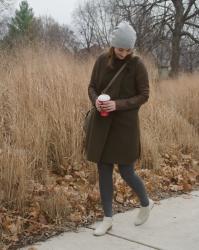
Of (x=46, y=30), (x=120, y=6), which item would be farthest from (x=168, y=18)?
(x=46, y=30)

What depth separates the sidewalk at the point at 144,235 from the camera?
153 inches

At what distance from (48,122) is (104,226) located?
2156 mm

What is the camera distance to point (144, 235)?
13.6 feet

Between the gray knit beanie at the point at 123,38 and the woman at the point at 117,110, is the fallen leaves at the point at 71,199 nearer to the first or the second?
the woman at the point at 117,110

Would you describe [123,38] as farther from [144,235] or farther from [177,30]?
[177,30]

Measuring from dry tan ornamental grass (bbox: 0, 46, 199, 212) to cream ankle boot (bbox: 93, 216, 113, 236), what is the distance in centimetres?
76

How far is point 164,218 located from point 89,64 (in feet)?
13.6

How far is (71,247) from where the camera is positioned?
385 centimetres

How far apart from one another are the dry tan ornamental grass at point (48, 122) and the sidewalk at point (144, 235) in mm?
672

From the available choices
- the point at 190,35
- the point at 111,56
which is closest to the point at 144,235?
the point at 111,56

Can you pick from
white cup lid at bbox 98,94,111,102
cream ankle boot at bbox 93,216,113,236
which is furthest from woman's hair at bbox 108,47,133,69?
cream ankle boot at bbox 93,216,113,236

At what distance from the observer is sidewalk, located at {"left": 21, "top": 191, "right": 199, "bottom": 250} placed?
3893mm

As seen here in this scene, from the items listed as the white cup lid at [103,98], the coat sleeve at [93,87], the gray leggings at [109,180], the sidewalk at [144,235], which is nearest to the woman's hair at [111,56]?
the coat sleeve at [93,87]

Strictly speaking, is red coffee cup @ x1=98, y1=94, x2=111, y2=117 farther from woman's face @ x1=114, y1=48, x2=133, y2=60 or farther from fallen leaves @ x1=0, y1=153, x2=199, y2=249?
fallen leaves @ x1=0, y1=153, x2=199, y2=249
